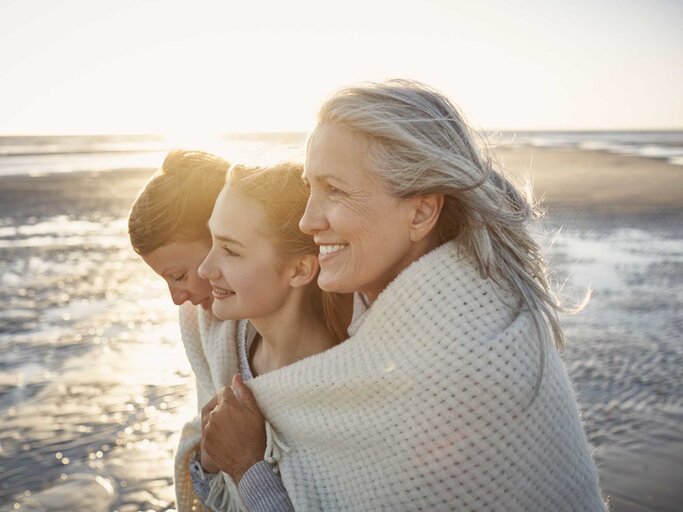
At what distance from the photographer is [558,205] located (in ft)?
55.4

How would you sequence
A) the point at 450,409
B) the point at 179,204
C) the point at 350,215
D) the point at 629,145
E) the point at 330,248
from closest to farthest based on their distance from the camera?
1. the point at 450,409
2. the point at 350,215
3. the point at 330,248
4. the point at 179,204
5. the point at 629,145

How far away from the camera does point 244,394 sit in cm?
259

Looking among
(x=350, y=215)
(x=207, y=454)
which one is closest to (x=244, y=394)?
(x=207, y=454)

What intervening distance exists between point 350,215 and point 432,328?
0.43m

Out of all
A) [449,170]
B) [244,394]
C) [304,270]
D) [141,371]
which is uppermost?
[449,170]

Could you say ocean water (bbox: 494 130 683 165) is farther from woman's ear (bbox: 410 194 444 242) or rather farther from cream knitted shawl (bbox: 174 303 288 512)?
woman's ear (bbox: 410 194 444 242)

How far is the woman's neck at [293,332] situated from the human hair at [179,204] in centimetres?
57

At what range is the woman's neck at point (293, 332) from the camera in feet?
8.91

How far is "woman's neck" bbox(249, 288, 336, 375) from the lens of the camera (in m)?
2.71

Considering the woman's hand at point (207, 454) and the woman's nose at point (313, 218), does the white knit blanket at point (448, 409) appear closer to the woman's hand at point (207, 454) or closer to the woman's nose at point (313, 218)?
the woman's nose at point (313, 218)

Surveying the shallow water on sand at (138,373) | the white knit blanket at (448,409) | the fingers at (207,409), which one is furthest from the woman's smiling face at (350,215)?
the shallow water on sand at (138,373)

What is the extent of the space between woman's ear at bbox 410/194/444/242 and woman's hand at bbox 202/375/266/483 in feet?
3.02

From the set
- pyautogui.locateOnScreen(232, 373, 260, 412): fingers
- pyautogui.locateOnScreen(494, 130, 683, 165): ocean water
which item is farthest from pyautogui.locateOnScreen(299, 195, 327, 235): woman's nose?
pyautogui.locateOnScreen(494, 130, 683, 165): ocean water

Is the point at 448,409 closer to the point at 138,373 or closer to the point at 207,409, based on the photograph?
the point at 207,409
